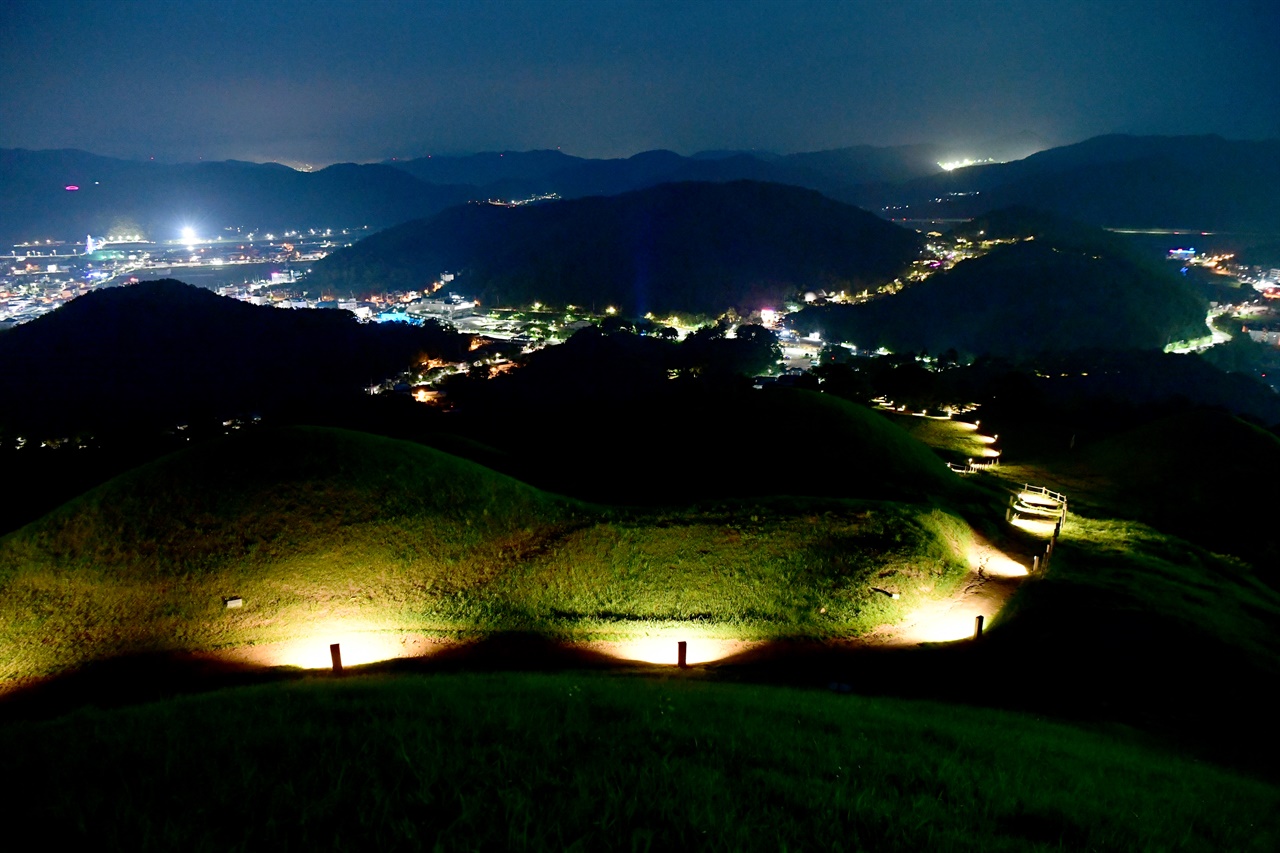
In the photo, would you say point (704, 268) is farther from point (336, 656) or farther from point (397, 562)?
point (336, 656)

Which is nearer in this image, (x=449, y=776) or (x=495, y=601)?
(x=449, y=776)

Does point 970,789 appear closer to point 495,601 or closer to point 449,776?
point 449,776

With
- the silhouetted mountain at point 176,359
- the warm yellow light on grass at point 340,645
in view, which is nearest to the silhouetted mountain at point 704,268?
the silhouetted mountain at point 176,359

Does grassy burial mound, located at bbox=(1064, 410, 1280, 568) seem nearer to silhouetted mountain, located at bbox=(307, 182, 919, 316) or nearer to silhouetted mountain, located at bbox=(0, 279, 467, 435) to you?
silhouetted mountain, located at bbox=(0, 279, 467, 435)

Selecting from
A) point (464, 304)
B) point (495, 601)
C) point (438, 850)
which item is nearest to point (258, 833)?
point (438, 850)

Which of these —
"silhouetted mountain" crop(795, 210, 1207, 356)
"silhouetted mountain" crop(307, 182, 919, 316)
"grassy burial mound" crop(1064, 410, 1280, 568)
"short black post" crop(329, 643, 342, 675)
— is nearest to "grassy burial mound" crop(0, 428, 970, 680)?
"short black post" crop(329, 643, 342, 675)

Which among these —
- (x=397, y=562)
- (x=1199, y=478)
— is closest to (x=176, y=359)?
(x=397, y=562)
